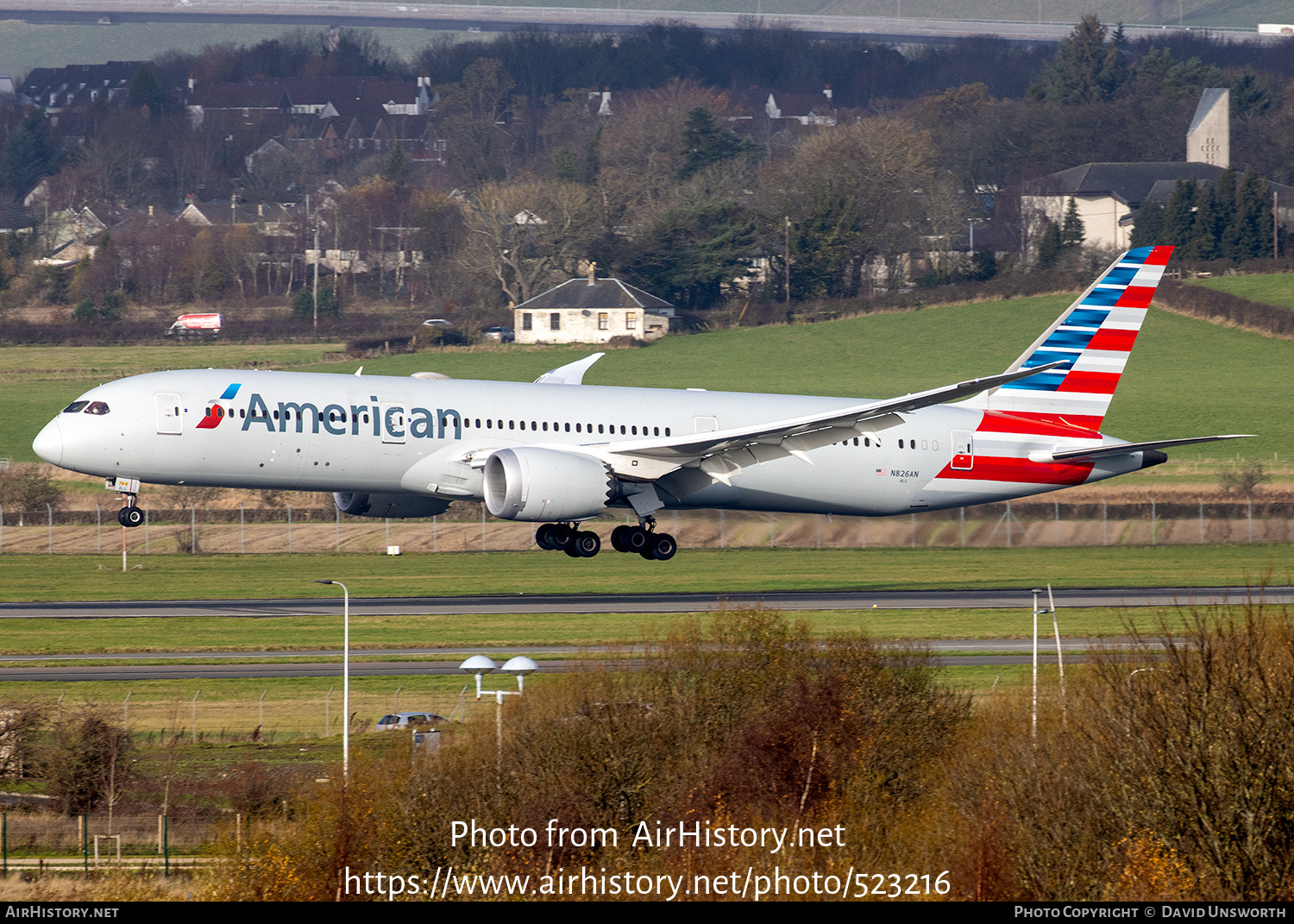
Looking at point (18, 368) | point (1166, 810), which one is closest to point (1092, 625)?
point (1166, 810)

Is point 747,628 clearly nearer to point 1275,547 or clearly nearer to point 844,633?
point 844,633

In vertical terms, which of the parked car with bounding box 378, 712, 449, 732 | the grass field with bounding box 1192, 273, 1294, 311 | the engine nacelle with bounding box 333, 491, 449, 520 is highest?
the grass field with bounding box 1192, 273, 1294, 311

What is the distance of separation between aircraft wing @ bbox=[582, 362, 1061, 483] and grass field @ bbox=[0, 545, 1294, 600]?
64.0ft

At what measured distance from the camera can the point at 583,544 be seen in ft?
202

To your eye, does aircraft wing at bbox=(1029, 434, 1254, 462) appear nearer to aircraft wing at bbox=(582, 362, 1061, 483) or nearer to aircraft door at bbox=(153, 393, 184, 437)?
aircraft wing at bbox=(582, 362, 1061, 483)

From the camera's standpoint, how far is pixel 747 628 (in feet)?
194

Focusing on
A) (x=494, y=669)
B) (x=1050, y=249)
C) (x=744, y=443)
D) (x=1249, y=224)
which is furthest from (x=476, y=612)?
(x=1050, y=249)

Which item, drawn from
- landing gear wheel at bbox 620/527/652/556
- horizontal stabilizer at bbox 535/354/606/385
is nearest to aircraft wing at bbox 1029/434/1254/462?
landing gear wheel at bbox 620/527/652/556

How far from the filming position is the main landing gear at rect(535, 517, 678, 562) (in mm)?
61875

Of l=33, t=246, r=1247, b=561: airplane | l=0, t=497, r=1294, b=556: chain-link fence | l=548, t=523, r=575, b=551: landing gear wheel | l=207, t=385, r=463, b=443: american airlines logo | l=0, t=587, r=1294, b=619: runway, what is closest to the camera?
l=33, t=246, r=1247, b=561: airplane

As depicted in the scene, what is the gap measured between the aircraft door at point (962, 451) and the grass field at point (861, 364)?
61322mm

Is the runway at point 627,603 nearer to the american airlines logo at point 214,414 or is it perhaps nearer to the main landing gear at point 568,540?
the main landing gear at point 568,540

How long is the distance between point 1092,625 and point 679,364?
280 ft

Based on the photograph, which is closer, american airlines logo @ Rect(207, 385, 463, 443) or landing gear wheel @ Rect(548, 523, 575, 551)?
american airlines logo @ Rect(207, 385, 463, 443)
